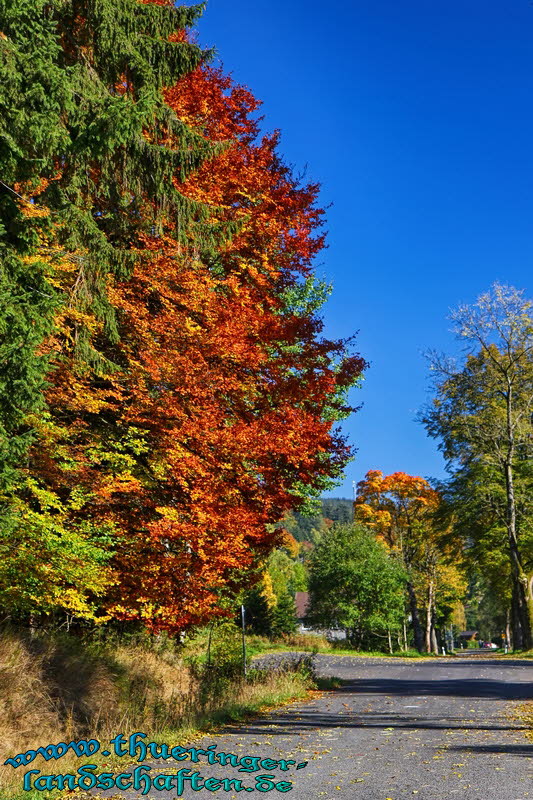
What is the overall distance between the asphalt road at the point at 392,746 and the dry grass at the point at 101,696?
2.80ft

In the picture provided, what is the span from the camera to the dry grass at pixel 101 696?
927cm

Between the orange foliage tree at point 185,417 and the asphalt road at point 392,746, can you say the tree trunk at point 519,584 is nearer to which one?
the asphalt road at point 392,746

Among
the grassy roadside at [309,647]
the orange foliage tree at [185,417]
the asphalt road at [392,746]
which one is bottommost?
the grassy roadside at [309,647]

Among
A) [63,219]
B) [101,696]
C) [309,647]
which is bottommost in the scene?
[309,647]

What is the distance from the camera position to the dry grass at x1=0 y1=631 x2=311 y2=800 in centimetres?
927

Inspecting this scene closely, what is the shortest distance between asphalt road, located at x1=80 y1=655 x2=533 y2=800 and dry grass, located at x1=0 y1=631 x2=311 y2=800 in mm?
853

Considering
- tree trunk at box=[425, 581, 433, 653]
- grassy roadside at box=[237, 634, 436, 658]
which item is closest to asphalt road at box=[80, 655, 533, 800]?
grassy roadside at box=[237, 634, 436, 658]

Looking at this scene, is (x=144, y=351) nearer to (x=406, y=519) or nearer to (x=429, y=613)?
(x=406, y=519)

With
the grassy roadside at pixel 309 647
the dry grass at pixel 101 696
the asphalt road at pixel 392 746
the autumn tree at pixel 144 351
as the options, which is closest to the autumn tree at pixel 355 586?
the grassy roadside at pixel 309 647

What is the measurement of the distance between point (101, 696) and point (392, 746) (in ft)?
17.2

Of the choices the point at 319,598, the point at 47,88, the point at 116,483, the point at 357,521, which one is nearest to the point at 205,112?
the point at 47,88

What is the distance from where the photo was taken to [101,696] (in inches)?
457

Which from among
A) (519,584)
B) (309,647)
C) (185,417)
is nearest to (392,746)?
(185,417)

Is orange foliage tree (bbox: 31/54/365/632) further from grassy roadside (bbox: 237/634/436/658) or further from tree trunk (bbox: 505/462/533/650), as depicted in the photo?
grassy roadside (bbox: 237/634/436/658)
